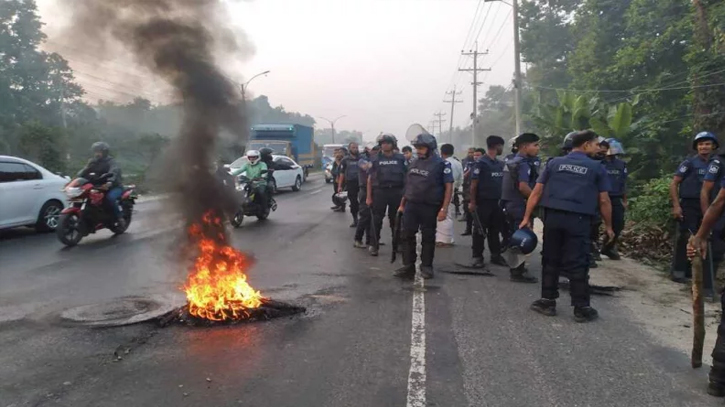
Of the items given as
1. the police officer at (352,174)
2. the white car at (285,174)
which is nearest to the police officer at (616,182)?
the police officer at (352,174)

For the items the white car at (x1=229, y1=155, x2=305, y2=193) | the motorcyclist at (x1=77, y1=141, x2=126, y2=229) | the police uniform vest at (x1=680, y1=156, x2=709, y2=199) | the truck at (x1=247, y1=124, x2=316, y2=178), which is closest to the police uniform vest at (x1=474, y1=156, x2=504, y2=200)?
the police uniform vest at (x1=680, y1=156, x2=709, y2=199)

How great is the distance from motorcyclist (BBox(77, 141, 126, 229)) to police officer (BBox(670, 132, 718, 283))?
8.51 metres

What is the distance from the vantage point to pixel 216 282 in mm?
5254

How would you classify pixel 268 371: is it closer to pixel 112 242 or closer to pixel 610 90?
pixel 112 242

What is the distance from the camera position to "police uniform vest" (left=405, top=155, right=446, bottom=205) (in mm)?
6785

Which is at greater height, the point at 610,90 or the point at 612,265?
the point at 610,90

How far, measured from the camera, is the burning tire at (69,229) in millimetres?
8953

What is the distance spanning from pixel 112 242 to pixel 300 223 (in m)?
4.22

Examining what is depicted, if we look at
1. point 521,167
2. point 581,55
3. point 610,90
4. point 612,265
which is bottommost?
point 612,265

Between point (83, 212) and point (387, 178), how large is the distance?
5.13 m

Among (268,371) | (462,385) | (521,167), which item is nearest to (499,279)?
(521,167)

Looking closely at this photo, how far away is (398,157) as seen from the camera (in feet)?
26.6

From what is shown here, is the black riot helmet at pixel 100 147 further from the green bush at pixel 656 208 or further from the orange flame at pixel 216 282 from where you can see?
the green bush at pixel 656 208

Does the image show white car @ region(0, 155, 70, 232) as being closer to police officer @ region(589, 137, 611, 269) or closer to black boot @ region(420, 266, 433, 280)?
black boot @ region(420, 266, 433, 280)
